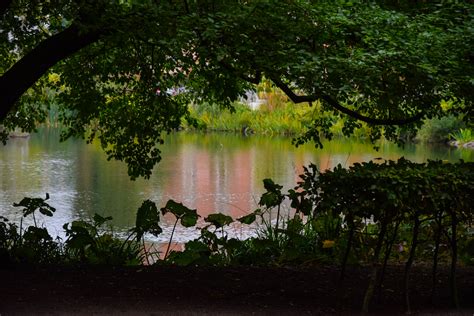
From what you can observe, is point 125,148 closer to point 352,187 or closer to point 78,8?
point 78,8

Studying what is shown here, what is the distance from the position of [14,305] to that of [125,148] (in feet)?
10.2

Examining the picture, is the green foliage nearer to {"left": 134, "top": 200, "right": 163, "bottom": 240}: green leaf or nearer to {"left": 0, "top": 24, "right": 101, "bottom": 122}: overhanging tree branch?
{"left": 134, "top": 200, "right": 163, "bottom": 240}: green leaf

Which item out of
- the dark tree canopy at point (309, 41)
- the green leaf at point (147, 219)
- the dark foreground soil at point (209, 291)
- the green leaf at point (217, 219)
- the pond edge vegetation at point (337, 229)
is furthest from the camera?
the green leaf at point (217, 219)

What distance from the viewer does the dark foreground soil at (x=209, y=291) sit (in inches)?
183

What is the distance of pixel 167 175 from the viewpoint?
739 inches

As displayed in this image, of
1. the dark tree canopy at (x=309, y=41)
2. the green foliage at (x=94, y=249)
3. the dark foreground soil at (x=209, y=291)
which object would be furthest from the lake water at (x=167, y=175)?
the dark tree canopy at (x=309, y=41)

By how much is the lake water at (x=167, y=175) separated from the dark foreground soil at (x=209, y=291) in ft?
14.5

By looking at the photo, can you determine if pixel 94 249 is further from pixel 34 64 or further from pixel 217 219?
pixel 34 64

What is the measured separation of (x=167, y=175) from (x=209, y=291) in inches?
537

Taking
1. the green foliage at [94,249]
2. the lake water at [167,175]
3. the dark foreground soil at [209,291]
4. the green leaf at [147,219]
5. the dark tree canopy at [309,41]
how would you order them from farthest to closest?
the lake water at [167,175] → the green leaf at [147,219] → the green foliage at [94,249] → the dark foreground soil at [209,291] → the dark tree canopy at [309,41]

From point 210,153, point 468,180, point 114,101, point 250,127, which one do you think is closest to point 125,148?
point 114,101

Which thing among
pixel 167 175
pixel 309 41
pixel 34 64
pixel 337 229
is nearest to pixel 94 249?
pixel 34 64

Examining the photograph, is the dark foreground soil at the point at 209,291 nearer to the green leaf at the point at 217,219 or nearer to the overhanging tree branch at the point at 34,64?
the green leaf at the point at 217,219

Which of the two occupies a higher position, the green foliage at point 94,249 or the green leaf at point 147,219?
the green leaf at point 147,219
